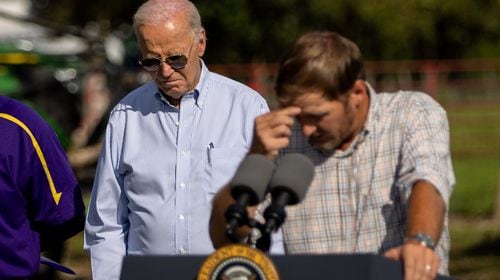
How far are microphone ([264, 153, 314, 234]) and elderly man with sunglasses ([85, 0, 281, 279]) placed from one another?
1.48m

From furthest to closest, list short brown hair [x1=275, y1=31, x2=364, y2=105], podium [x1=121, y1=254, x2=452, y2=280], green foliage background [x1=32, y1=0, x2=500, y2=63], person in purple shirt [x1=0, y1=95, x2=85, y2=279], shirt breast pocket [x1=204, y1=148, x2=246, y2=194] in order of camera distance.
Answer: green foliage background [x1=32, y1=0, x2=500, y2=63], shirt breast pocket [x1=204, y1=148, x2=246, y2=194], person in purple shirt [x1=0, y1=95, x2=85, y2=279], short brown hair [x1=275, y1=31, x2=364, y2=105], podium [x1=121, y1=254, x2=452, y2=280]

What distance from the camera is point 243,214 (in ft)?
11.5

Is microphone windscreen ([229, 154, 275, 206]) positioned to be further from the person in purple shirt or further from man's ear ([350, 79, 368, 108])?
the person in purple shirt

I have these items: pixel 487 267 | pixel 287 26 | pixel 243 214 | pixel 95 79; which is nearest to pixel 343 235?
pixel 243 214

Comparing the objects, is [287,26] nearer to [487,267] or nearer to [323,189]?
[487,267]

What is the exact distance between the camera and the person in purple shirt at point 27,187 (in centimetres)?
493

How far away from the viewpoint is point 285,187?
3488mm

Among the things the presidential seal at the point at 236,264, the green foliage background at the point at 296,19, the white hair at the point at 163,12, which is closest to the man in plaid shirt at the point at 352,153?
the presidential seal at the point at 236,264

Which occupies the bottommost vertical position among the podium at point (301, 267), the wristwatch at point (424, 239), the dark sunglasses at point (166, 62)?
the podium at point (301, 267)

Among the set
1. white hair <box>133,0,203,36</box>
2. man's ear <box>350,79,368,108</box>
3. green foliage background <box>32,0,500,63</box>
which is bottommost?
man's ear <box>350,79,368,108</box>

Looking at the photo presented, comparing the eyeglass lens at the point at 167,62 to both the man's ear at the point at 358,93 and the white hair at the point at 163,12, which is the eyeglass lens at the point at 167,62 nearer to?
A: the white hair at the point at 163,12

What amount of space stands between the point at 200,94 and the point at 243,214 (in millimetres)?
1746

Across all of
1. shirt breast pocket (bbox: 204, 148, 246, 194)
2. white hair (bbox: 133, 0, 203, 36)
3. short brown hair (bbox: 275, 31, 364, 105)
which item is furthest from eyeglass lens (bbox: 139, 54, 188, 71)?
short brown hair (bbox: 275, 31, 364, 105)

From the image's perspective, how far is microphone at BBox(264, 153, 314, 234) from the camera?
350 centimetres
